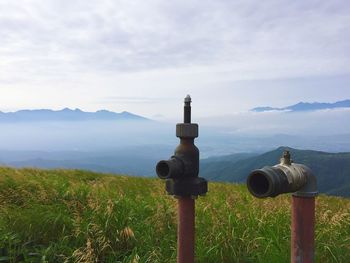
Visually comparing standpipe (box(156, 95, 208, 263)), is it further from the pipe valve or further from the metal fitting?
the metal fitting

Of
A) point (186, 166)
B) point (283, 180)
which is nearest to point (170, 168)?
point (186, 166)

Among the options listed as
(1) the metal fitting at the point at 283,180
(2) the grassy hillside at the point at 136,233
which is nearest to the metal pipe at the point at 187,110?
(1) the metal fitting at the point at 283,180

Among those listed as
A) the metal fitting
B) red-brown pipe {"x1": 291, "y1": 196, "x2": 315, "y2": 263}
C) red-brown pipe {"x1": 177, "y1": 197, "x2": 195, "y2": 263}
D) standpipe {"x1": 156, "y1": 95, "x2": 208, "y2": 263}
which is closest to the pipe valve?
standpipe {"x1": 156, "y1": 95, "x2": 208, "y2": 263}

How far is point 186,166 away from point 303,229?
1445 mm

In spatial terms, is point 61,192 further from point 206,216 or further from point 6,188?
point 206,216

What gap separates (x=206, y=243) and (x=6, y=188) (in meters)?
4.51

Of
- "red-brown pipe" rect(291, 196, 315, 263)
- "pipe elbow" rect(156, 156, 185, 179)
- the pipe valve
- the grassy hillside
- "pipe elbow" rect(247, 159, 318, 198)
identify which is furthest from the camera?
the grassy hillside

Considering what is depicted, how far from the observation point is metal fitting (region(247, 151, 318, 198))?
3696 millimetres

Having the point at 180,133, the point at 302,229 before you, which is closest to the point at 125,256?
the point at 180,133

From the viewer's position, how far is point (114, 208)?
22.9ft

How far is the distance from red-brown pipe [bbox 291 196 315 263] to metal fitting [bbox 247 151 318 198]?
85 millimetres

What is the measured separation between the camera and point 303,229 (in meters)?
3.96

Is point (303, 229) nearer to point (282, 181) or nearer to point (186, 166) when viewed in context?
point (282, 181)

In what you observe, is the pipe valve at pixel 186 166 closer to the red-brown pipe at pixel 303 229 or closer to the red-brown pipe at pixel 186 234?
the red-brown pipe at pixel 186 234
